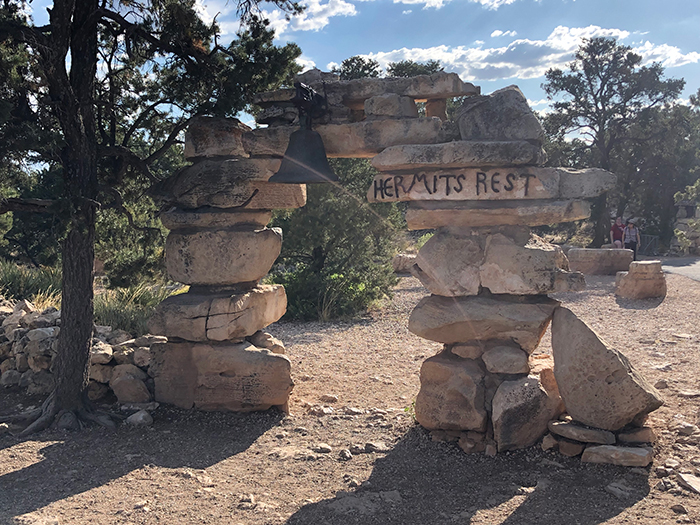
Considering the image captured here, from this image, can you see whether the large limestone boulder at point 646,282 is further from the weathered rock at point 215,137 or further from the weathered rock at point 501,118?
the weathered rock at point 215,137

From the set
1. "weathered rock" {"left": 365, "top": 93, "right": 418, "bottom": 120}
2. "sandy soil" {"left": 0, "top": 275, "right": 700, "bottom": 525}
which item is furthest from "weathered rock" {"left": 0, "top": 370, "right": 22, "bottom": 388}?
"weathered rock" {"left": 365, "top": 93, "right": 418, "bottom": 120}

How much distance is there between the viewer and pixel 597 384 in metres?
3.94

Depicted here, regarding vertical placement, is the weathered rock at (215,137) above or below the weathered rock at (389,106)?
below

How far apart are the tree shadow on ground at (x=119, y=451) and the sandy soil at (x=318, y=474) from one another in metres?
0.01

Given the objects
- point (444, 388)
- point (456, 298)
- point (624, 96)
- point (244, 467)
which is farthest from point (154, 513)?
point (624, 96)

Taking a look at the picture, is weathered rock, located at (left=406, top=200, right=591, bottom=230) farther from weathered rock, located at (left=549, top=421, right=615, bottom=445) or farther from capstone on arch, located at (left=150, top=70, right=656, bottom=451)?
weathered rock, located at (left=549, top=421, right=615, bottom=445)

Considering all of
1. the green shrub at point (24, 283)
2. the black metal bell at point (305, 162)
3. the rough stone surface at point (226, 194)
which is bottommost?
the green shrub at point (24, 283)

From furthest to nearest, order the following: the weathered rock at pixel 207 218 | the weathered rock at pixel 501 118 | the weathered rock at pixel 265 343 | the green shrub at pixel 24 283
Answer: the green shrub at pixel 24 283, the weathered rock at pixel 265 343, the weathered rock at pixel 207 218, the weathered rock at pixel 501 118

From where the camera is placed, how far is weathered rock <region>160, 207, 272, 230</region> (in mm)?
4988

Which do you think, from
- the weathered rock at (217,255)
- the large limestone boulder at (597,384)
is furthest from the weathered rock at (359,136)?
the large limestone boulder at (597,384)

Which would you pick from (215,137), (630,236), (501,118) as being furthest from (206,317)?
(630,236)

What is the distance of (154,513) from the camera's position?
337 cm

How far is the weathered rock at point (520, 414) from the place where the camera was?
4.05m

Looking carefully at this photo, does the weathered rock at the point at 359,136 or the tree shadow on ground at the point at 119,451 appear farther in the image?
the weathered rock at the point at 359,136
